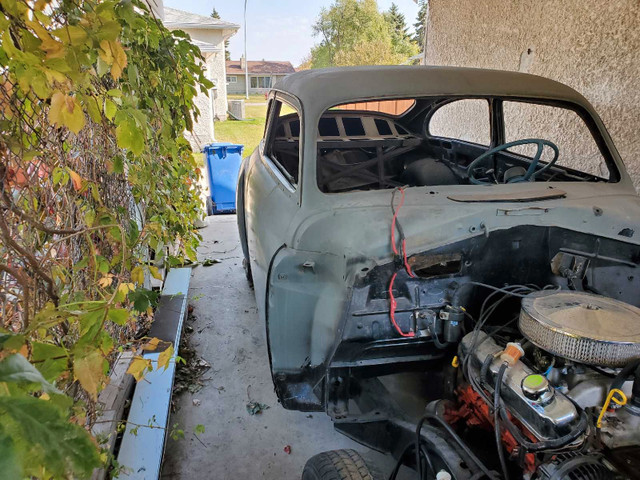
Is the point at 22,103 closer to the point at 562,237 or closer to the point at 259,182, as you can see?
the point at 259,182

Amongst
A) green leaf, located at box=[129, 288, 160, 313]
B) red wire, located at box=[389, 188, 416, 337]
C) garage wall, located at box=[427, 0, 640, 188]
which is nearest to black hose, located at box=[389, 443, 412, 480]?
red wire, located at box=[389, 188, 416, 337]

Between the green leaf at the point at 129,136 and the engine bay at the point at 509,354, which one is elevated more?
the green leaf at the point at 129,136

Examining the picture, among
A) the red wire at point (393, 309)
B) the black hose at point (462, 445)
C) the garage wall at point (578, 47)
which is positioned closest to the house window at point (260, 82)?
the garage wall at point (578, 47)

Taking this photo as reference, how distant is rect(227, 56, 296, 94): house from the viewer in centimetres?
5144

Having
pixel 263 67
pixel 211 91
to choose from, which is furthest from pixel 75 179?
pixel 263 67

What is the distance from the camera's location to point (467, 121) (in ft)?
20.8

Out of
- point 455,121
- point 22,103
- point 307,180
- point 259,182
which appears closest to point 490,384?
point 307,180

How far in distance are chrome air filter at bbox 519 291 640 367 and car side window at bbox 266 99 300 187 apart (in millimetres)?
1715

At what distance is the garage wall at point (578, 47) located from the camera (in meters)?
3.64

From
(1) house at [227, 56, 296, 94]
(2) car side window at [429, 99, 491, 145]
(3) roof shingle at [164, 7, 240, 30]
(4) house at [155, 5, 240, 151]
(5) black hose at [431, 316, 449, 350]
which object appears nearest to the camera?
(5) black hose at [431, 316, 449, 350]

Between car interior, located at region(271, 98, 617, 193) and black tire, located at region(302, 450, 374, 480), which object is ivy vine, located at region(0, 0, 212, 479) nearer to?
black tire, located at region(302, 450, 374, 480)

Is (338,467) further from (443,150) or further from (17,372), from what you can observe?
(443,150)

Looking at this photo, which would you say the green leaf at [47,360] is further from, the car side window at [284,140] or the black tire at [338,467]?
the car side window at [284,140]

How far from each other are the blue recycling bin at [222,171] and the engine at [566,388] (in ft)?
16.2
